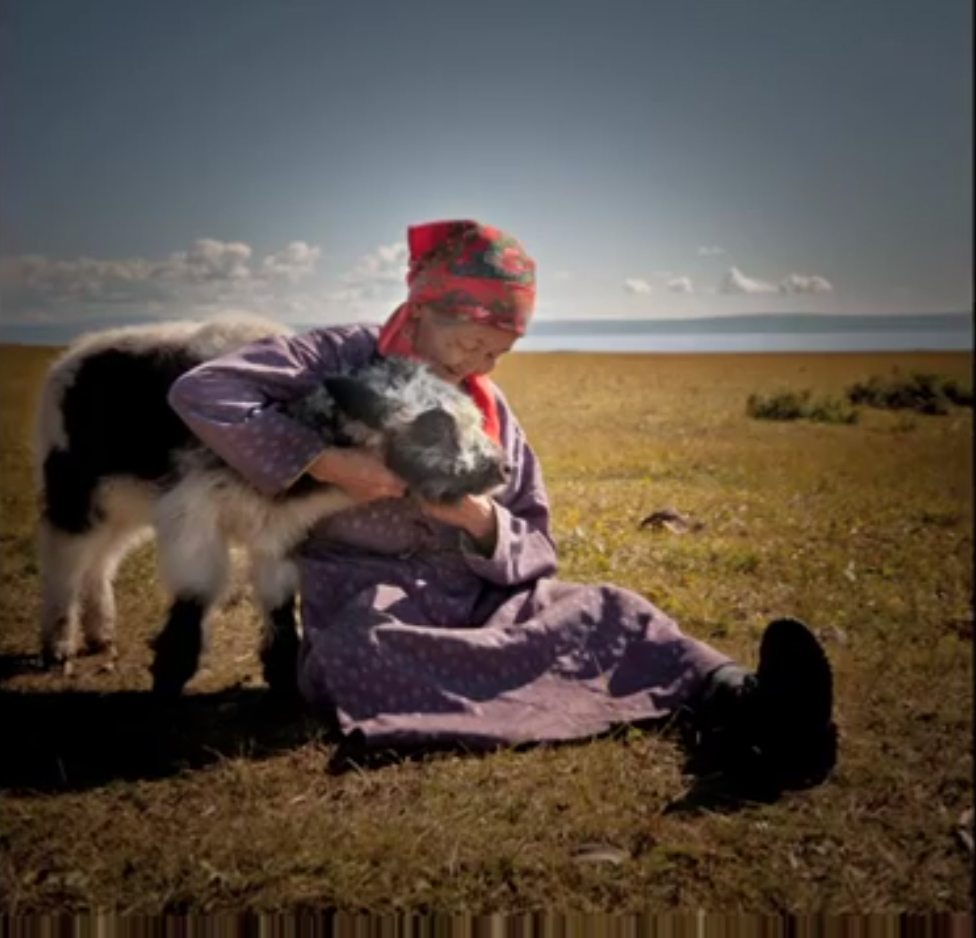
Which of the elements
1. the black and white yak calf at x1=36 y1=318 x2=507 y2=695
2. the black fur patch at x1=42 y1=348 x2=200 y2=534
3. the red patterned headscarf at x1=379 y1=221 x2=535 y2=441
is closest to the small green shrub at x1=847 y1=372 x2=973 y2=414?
the red patterned headscarf at x1=379 y1=221 x2=535 y2=441

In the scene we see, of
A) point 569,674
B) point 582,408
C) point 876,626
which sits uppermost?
point 582,408

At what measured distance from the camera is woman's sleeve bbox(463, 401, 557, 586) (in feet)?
7.13

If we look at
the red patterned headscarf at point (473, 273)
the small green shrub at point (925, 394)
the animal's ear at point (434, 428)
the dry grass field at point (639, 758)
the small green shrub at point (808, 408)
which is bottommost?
the dry grass field at point (639, 758)

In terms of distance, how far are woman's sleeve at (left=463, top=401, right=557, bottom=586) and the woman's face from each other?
22 cm

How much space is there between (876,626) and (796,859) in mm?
565

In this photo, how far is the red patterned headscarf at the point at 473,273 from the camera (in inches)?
75.9

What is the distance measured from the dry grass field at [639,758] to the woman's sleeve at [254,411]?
1.22 ft

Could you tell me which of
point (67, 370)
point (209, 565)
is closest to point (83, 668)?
point (209, 565)

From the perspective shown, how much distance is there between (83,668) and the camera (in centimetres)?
248

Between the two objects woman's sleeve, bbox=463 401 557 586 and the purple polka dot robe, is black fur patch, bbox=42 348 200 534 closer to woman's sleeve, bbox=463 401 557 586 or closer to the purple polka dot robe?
the purple polka dot robe

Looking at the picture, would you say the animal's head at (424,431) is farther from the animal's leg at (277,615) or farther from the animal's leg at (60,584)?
the animal's leg at (60,584)

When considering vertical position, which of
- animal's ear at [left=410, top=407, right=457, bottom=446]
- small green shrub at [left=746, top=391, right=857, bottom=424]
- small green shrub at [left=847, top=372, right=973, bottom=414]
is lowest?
animal's ear at [left=410, top=407, right=457, bottom=446]

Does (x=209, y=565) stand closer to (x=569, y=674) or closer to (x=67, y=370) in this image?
(x=67, y=370)

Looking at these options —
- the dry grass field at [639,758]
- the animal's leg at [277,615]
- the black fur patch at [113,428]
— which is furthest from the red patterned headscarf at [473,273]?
the animal's leg at [277,615]
